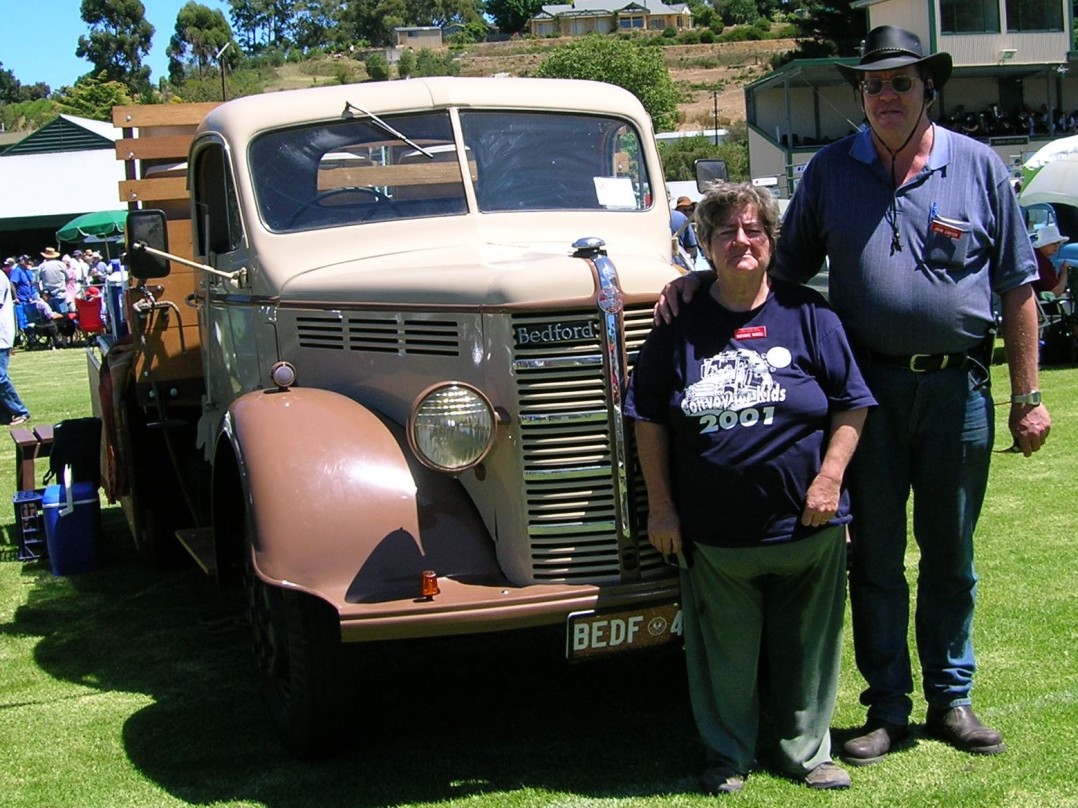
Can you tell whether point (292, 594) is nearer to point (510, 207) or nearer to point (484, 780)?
point (484, 780)

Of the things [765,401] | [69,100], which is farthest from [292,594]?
[69,100]

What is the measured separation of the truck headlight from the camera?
14.1ft

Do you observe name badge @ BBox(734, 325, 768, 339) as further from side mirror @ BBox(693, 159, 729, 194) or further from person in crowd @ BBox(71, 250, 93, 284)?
person in crowd @ BBox(71, 250, 93, 284)

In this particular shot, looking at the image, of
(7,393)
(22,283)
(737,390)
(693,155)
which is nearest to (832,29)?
(693,155)

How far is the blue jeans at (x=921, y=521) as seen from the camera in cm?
425

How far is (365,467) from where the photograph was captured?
4.45m

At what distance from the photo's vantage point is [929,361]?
4207mm

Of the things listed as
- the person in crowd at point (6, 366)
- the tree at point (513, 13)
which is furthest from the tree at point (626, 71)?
the tree at point (513, 13)

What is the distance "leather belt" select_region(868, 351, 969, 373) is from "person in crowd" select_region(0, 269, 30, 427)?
36.3 ft

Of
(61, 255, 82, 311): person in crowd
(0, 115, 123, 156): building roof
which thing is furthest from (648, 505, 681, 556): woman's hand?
(0, 115, 123, 156): building roof

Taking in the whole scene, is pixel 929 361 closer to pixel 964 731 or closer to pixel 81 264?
pixel 964 731

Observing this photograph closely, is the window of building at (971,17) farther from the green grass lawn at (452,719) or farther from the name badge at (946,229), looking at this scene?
the name badge at (946,229)

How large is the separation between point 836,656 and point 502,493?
1177 mm

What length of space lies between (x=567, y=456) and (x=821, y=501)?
83cm
